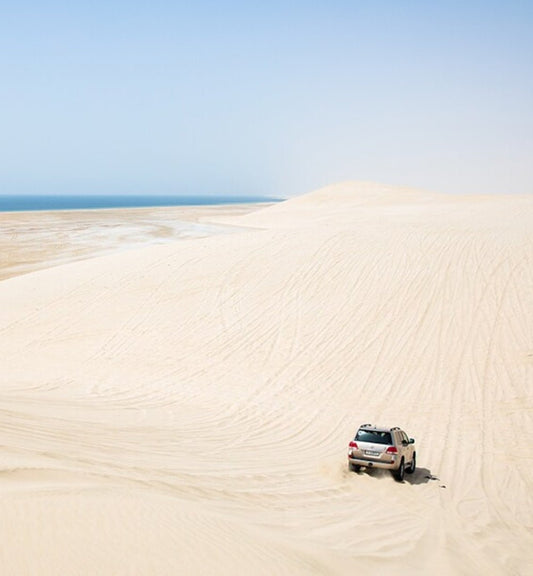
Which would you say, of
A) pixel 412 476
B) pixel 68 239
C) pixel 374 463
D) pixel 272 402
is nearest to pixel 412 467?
pixel 412 476

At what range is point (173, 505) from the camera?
6.79m

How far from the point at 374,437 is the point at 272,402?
4.58 m

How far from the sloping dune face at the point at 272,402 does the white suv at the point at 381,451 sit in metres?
0.27

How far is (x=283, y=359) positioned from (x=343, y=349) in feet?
5.59

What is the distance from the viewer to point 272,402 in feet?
50.1

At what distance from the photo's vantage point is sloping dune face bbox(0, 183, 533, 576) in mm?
6320

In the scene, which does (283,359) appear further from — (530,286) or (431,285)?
(530,286)

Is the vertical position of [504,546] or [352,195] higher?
[352,195]

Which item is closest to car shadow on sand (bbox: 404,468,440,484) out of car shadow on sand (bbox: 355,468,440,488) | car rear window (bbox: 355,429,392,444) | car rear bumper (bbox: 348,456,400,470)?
car shadow on sand (bbox: 355,468,440,488)

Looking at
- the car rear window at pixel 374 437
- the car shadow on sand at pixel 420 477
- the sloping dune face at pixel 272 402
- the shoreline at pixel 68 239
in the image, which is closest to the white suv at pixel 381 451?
the car rear window at pixel 374 437

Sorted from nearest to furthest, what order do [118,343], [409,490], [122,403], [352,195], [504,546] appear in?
[504,546] < [409,490] < [122,403] < [118,343] < [352,195]

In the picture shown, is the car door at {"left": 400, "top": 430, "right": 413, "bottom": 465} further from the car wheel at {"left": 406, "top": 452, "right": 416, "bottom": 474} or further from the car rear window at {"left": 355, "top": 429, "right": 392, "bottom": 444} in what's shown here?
the car rear window at {"left": 355, "top": 429, "right": 392, "bottom": 444}

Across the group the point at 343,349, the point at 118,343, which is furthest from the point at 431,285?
the point at 118,343

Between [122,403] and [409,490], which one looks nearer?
[409,490]
